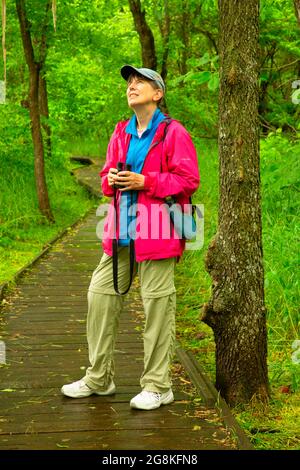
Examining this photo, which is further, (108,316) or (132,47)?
(132,47)

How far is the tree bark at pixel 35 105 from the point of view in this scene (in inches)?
482

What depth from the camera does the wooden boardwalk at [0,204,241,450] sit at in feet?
12.5

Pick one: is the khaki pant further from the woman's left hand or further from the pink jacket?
the woman's left hand

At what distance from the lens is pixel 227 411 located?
4.15m

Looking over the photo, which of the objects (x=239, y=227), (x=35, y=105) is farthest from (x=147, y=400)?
(x=35, y=105)

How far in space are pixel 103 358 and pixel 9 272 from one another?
4.97 m

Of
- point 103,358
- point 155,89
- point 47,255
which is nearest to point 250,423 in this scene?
point 103,358

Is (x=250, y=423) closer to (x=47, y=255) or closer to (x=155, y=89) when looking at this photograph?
(x=155, y=89)

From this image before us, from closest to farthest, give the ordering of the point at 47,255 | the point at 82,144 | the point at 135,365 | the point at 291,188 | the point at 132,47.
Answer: the point at 135,365 < the point at 291,188 < the point at 47,255 < the point at 132,47 < the point at 82,144

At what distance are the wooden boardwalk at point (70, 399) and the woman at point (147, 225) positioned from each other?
23 cm

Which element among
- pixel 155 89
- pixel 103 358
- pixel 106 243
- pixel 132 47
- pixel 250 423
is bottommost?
pixel 250 423

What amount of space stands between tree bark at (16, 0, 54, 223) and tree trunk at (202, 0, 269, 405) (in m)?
8.62

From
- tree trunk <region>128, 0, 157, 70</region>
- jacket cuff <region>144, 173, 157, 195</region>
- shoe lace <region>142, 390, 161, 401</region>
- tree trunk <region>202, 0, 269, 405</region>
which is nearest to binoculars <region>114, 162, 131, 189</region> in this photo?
jacket cuff <region>144, 173, 157, 195</region>
